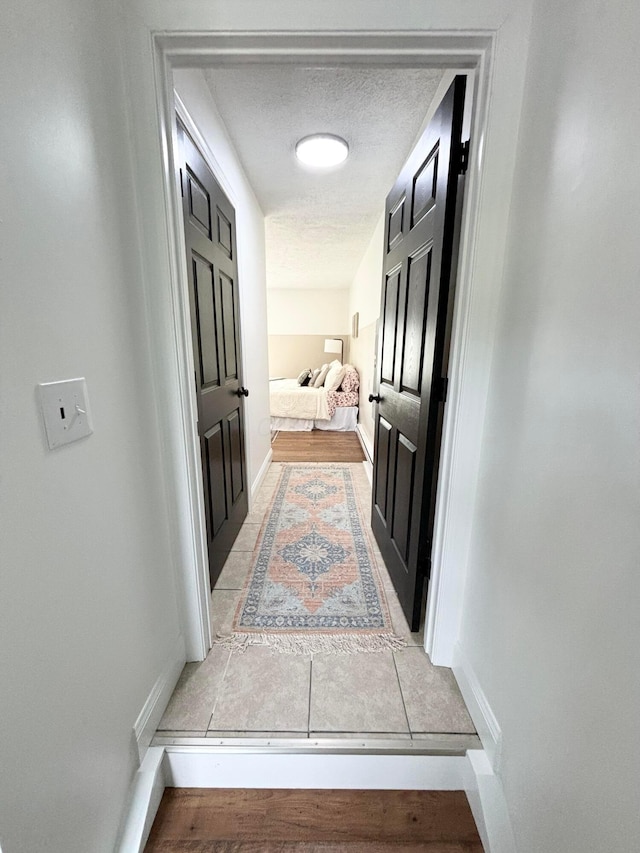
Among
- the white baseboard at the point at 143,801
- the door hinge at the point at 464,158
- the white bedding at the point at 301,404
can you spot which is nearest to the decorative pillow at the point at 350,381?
the white bedding at the point at 301,404

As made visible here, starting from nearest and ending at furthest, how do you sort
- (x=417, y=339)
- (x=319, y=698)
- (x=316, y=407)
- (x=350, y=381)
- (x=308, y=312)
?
(x=319, y=698)
(x=417, y=339)
(x=316, y=407)
(x=350, y=381)
(x=308, y=312)

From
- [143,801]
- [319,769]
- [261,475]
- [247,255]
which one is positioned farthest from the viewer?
[261,475]

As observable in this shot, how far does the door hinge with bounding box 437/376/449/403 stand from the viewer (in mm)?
1187

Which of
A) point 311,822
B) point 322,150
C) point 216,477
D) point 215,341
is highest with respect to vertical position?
point 322,150

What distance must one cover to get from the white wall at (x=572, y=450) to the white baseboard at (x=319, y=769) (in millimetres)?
238

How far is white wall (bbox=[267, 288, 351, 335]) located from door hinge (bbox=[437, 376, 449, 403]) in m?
5.92

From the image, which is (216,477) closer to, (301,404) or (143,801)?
(143,801)

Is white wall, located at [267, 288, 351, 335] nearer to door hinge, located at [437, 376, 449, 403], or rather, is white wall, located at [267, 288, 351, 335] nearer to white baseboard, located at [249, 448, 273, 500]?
white baseboard, located at [249, 448, 273, 500]

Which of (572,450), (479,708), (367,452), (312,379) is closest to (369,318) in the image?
(367,452)

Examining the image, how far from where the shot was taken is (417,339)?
1374 mm

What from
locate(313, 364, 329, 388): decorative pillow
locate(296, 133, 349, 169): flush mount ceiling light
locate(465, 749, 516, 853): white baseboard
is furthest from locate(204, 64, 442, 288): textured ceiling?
locate(313, 364, 329, 388): decorative pillow

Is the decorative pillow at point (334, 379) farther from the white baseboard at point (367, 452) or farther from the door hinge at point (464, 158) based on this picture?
the door hinge at point (464, 158)

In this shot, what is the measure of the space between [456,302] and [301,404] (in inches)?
151

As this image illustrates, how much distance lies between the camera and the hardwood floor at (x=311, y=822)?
88cm
